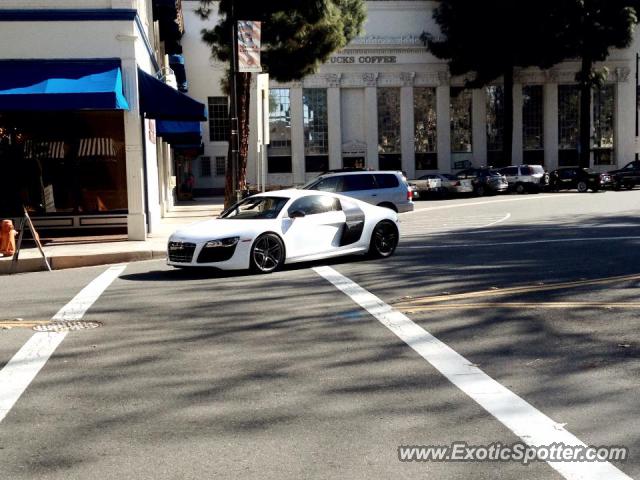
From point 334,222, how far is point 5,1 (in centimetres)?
1001

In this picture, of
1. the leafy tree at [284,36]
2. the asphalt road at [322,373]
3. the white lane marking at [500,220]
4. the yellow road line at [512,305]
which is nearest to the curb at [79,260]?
the asphalt road at [322,373]

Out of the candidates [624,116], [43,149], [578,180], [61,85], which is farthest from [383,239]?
[624,116]

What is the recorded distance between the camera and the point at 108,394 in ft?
23.1

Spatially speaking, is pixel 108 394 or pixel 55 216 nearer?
pixel 108 394

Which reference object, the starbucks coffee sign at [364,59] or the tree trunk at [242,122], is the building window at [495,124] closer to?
the starbucks coffee sign at [364,59]

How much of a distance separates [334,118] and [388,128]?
12.1 feet

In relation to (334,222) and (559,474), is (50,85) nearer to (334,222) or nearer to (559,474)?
(334,222)

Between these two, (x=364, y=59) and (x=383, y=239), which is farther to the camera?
(x=364, y=59)

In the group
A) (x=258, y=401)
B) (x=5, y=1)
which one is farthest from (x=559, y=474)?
(x=5, y=1)

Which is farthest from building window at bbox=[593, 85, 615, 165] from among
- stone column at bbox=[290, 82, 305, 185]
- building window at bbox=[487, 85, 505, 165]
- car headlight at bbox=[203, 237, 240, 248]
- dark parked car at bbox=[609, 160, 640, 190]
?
car headlight at bbox=[203, 237, 240, 248]

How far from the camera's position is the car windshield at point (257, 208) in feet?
48.0

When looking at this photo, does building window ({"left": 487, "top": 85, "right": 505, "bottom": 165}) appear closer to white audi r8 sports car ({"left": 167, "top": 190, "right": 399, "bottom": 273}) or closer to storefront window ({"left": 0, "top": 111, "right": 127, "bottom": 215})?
storefront window ({"left": 0, "top": 111, "right": 127, "bottom": 215})

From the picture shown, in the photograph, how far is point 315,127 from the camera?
55.7 m

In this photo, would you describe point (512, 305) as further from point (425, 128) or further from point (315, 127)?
point (425, 128)
